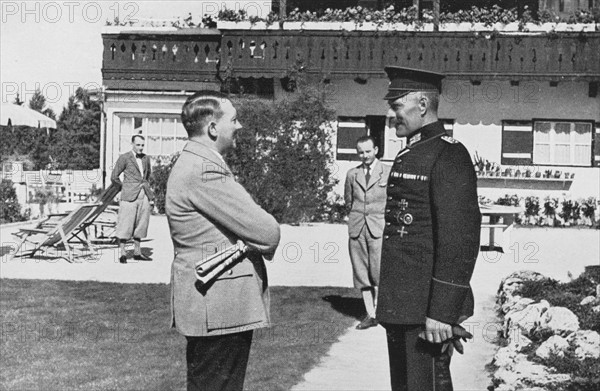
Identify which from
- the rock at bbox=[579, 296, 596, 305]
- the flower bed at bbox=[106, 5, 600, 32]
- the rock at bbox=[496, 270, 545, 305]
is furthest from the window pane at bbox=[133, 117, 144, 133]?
the rock at bbox=[579, 296, 596, 305]

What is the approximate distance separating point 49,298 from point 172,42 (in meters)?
19.1

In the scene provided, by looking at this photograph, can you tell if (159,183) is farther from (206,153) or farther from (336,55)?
(206,153)

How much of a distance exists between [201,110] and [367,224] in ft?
17.2

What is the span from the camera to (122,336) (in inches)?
373

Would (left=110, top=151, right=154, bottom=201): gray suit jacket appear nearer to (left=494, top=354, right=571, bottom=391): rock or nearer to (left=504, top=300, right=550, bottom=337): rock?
(left=504, top=300, right=550, bottom=337): rock

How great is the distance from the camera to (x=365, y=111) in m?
28.0

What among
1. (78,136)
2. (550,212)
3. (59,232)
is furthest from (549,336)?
(78,136)

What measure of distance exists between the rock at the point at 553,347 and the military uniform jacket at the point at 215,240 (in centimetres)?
352

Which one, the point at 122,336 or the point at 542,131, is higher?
the point at 542,131

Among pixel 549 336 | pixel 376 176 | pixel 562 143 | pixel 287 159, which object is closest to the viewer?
pixel 549 336

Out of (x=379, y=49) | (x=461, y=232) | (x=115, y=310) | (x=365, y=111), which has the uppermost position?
(x=379, y=49)

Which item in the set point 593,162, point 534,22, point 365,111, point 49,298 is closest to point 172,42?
point 365,111

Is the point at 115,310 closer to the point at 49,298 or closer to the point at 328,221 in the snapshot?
the point at 49,298

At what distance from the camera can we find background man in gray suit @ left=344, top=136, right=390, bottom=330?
10039 mm
